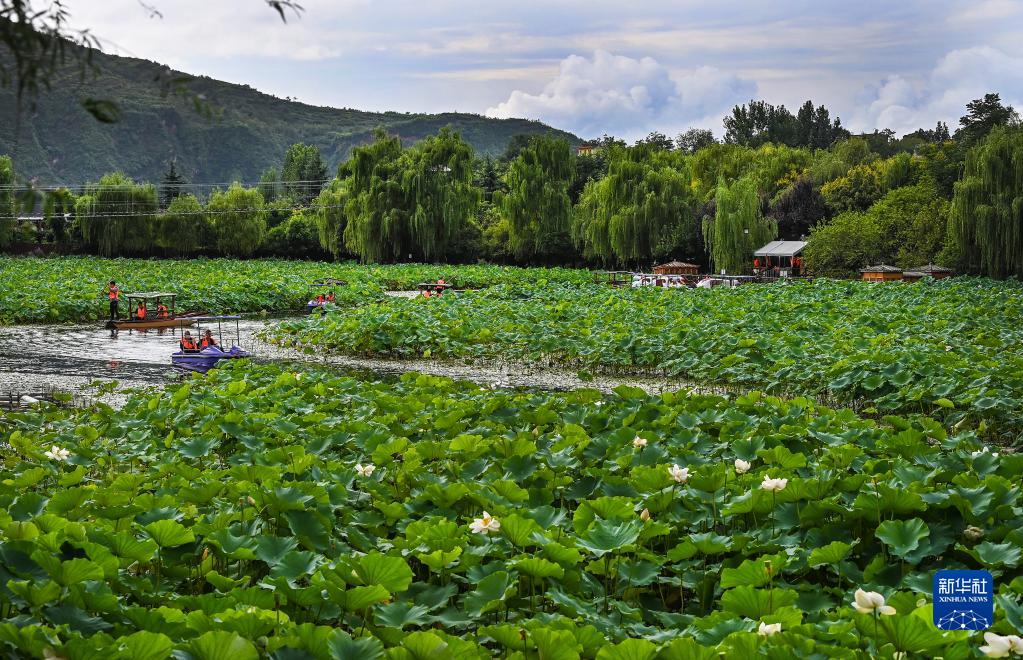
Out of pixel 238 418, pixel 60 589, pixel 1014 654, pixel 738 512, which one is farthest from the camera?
pixel 238 418

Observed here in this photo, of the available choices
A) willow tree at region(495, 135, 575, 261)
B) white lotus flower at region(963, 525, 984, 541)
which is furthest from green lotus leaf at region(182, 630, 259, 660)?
willow tree at region(495, 135, 575, 261)

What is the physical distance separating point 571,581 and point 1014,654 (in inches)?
51.5

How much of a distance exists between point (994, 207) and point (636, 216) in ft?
41.8

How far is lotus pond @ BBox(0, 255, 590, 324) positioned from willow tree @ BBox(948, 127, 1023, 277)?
10535 millimetres

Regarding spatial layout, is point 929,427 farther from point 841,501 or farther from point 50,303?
point 50,303

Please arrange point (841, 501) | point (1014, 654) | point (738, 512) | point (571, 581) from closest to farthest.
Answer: point (1014, 654)
point (571, 581)
point (738, 512)
point (841, 501)

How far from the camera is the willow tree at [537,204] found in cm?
3788

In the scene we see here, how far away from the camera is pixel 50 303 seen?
66.8 ft

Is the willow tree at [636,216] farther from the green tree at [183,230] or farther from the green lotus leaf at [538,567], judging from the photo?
the green lotus leaf at [538,567]

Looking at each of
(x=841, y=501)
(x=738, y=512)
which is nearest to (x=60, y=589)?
(x=738, y=512)

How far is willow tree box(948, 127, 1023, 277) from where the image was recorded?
981 inches

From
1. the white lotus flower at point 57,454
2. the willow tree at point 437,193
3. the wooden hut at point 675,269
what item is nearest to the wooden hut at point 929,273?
the wooden hut at point 675,269

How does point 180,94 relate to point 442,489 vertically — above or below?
above

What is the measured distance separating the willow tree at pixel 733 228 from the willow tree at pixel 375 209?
1141 cm
